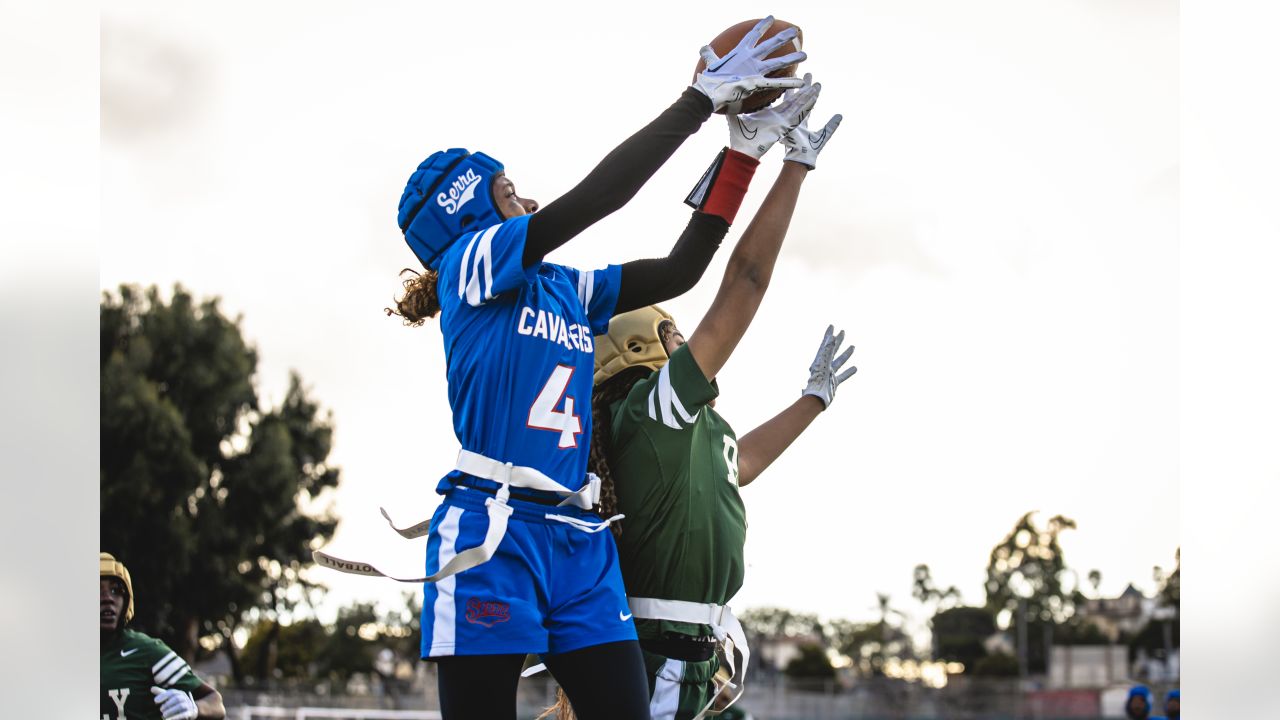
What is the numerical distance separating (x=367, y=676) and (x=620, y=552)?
57.4 m

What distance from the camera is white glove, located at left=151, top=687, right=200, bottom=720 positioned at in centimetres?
679

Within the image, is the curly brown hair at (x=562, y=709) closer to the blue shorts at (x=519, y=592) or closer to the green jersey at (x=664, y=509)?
the green jersey at (x=664, y=509)

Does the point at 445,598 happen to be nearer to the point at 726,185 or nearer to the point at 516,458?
the point at 516,458

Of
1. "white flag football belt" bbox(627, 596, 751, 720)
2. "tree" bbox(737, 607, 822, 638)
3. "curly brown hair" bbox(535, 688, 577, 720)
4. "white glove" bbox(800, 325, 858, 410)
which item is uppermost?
"white glove" bbox(800, 325, 858, 410)

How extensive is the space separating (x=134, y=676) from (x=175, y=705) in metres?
0.34

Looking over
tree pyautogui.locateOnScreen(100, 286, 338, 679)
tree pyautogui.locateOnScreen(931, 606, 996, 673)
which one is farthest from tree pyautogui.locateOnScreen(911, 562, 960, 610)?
tree pyautogui.locateOnScreen(100, 286, 338, 679)

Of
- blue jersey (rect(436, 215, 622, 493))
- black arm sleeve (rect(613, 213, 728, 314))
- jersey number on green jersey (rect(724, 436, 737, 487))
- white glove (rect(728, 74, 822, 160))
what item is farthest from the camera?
jersey number on green jersey (rect(724, 436, 737, 487))

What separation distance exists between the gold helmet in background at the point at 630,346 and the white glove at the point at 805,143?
0.83 metres

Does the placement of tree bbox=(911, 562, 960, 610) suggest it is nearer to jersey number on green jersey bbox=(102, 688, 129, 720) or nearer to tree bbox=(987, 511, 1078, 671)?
tree bbox=(987, 511, 1078, 671)

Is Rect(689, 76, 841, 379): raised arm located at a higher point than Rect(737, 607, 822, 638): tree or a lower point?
higher

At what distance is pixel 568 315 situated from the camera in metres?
3.39

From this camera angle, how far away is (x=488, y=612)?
308 centimetres

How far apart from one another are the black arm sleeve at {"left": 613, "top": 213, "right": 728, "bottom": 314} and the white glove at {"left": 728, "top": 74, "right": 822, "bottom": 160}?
245mm

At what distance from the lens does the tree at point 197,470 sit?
26.5 m
